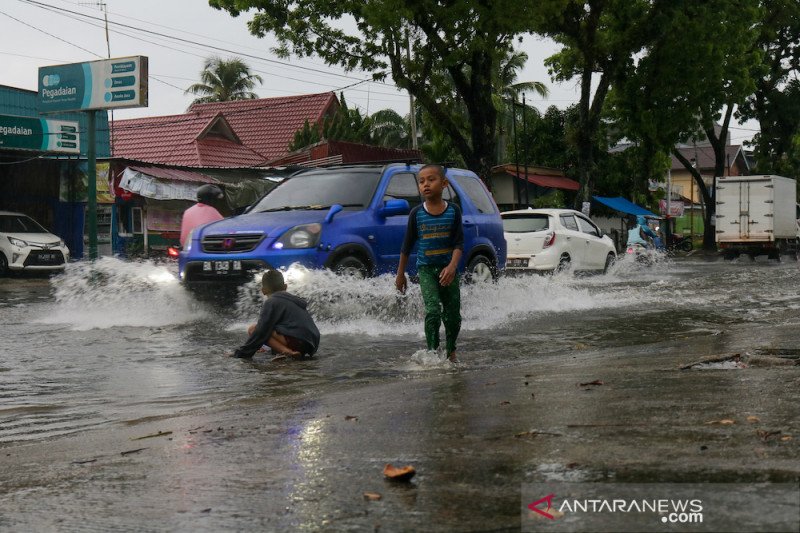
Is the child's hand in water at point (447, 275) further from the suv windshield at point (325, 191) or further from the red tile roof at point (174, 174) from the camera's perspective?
the red tile roof at point (174, 174)

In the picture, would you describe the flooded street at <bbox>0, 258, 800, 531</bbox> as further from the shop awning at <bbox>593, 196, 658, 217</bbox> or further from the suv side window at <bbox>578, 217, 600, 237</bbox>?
the shop awning at <bbox>593, 196, 658, 217</bbox>

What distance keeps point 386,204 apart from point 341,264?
3.06 ft

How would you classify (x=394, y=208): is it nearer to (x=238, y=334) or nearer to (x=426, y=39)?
(x=238, y=334)

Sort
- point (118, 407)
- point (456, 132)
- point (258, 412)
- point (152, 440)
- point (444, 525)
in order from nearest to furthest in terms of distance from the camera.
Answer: point (444, 525) → point (152, 440) → point (258, 412) → point (118, 407) → point (456, 132)

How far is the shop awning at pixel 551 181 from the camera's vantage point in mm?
45322

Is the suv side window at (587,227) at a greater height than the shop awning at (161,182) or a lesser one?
lesser

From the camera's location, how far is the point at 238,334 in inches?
442

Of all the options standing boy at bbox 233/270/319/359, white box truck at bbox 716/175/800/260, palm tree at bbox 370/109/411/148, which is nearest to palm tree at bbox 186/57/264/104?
palm tree at bbox 370/109/411/148

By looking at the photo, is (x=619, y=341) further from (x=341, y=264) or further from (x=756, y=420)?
(x=756, y=420)

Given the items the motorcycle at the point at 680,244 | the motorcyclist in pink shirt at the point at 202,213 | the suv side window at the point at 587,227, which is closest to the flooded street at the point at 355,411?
the motorcyclist in pink shirt at the point at 202,213

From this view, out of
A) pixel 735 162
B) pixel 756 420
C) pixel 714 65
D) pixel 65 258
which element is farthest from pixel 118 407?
pixel 735 162

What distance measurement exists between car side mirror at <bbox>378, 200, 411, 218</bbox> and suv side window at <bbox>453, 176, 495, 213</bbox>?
2040mm

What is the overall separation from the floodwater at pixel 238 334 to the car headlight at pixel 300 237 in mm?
370

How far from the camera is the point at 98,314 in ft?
45.0
